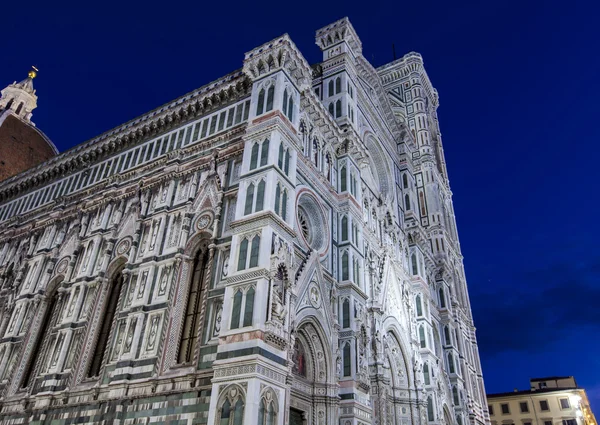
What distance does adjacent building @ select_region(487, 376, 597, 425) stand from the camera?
173 feet

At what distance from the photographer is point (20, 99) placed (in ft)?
180

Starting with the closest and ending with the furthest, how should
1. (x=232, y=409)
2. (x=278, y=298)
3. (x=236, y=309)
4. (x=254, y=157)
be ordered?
(x=232, y=409), (x=236, y=309), (x=278, y=298), (x=254, y=157)

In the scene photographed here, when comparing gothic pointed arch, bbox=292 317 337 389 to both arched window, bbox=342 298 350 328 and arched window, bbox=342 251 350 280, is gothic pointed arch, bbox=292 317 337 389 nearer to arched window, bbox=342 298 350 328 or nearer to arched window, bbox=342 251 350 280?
arched window, bbox=342 298 350 328

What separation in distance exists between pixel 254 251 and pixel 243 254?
0.41 meters

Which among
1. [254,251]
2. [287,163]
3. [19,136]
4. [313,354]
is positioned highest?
[19,136]

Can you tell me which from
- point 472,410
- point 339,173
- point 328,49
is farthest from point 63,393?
point 472,410

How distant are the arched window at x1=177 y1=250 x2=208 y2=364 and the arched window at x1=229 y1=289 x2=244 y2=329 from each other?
2045 millimetres

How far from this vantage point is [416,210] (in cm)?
3503

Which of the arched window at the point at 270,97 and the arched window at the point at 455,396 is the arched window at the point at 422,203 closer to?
the arched window at the point at 455,396

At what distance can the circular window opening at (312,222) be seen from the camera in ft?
62.4

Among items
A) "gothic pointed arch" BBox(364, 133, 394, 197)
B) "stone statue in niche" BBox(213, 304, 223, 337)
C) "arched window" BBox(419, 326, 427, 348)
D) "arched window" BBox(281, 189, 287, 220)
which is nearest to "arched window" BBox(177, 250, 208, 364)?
"stone statue in niche" BBox(213, 304, 223, 337)

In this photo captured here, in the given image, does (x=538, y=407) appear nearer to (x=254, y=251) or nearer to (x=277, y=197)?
(x=277, y=197)

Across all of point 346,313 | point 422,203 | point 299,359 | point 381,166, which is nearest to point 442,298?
point 422,203

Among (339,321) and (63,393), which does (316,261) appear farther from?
(63,393)
